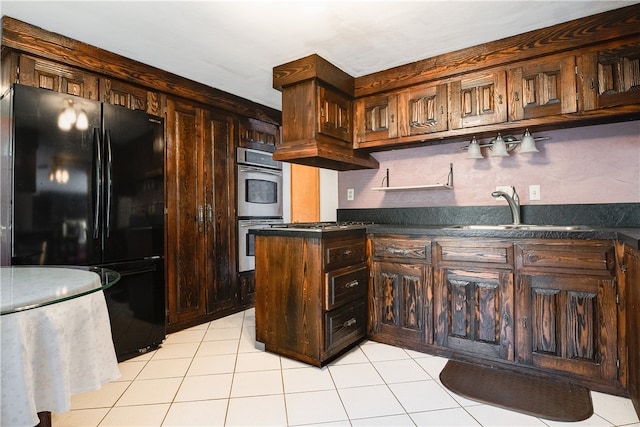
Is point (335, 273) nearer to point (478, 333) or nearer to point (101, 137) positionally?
point (478, 333)

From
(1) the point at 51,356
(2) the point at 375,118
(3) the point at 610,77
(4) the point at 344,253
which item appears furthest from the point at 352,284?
(3) the point at 610,77

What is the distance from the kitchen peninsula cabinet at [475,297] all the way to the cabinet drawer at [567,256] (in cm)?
8

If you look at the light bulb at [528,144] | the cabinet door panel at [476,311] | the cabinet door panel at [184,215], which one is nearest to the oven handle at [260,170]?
the cabinet door panel at [184,215]

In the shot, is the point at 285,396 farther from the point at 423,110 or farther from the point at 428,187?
the point at 423,110

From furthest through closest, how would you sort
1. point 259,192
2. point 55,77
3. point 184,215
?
1. point 259,192
2. point 184,215
3. point 55,77

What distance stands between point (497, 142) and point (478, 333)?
1.38 meters

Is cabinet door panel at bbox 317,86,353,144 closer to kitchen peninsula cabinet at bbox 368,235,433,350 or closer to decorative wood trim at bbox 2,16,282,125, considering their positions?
kitchen peninsula cabinet at bbox 368,235,433,350

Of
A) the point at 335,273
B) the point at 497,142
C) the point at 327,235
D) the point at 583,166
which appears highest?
the point at 497,142

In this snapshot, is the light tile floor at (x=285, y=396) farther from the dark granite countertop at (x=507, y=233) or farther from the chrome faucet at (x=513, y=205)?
the chrome faucet at (x=513, y=205)

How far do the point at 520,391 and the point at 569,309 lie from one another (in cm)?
53

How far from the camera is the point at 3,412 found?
850 millimetres

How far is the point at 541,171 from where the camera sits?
8.23ft

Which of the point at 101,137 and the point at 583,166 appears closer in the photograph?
the point at 101,137

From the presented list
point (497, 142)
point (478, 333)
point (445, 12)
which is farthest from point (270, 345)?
point (445, 12)
